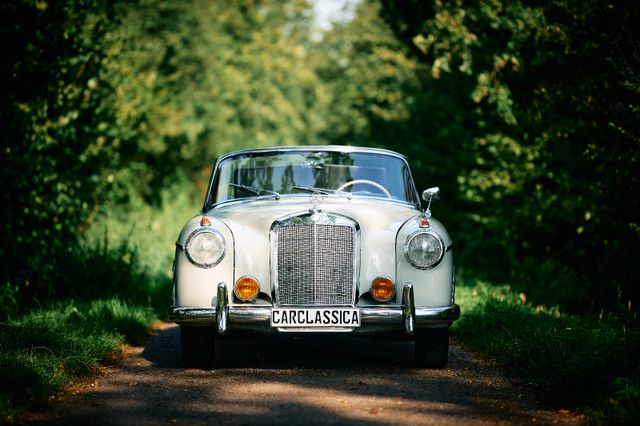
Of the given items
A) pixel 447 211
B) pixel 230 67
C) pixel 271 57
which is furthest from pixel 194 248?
pixel 271 57

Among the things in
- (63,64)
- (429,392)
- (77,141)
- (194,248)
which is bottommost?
(429,392)

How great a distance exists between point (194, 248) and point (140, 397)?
1.21 m

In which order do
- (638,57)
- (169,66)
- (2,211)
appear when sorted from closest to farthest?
(638,57), (2,211), (169,66)

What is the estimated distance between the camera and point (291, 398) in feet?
16.3

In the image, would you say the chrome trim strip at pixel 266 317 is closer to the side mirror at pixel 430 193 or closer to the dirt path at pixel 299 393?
the dirt path at pixel 299 393

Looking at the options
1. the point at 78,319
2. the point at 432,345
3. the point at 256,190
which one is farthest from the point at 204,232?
the point at 78,319

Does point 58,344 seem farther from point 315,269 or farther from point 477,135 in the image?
point 477,135

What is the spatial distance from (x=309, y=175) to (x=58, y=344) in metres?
2.48

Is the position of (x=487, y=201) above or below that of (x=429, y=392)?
above

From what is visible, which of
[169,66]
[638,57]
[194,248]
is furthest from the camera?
[169,66]

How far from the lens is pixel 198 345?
6.08 meters

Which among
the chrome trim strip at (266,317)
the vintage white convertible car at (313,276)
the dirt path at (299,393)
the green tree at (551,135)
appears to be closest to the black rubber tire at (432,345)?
the vintage white convertible car at (313,276)

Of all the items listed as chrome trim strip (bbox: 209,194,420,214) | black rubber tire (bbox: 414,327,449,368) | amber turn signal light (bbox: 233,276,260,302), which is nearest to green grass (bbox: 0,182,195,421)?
amber turn signal light (bbox: 233,276,260,302)

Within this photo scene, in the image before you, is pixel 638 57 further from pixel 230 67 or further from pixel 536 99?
pixel 230 67
